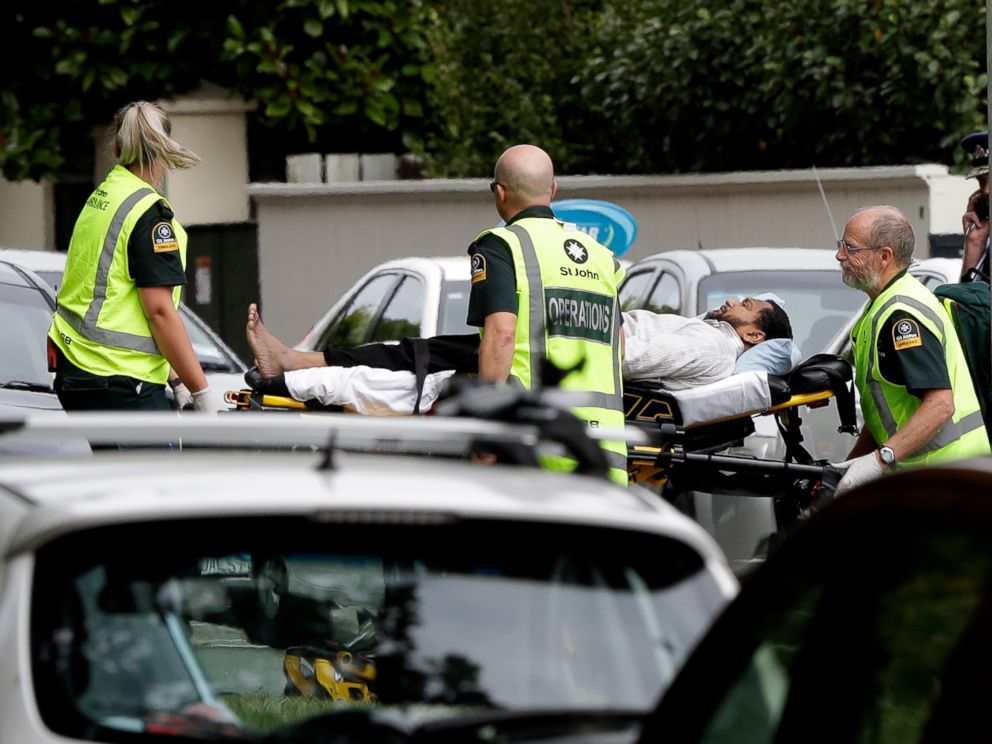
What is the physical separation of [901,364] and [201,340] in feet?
16.5

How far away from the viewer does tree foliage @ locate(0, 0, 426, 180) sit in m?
21.4

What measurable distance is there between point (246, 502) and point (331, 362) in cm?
479

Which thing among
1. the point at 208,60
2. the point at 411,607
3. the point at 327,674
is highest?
the point at 208,60

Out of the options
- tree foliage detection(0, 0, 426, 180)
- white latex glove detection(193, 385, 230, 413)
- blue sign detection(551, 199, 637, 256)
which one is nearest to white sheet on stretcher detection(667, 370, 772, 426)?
white latex glove detection(193, 385, 230, 413)

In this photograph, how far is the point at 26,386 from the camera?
9.30m

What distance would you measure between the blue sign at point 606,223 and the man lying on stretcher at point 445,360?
530 cm

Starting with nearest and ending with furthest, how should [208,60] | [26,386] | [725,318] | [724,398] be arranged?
[724,398] < [725,318] < [26,386] < [208,60]

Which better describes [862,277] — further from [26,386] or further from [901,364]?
[26,386]

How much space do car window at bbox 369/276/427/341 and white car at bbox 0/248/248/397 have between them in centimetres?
77

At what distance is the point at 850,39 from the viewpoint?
1694 centimetres

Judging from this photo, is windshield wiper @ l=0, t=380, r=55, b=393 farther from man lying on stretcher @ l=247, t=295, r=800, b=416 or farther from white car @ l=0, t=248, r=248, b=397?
man lying on stretcher @ l=247, t=295, r=800, b=416

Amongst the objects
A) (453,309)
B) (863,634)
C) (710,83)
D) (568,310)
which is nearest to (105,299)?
(568,310)

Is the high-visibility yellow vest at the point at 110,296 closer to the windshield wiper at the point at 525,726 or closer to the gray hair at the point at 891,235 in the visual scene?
the gray hair at the point at 891,235

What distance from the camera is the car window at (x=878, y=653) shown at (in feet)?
7.02
